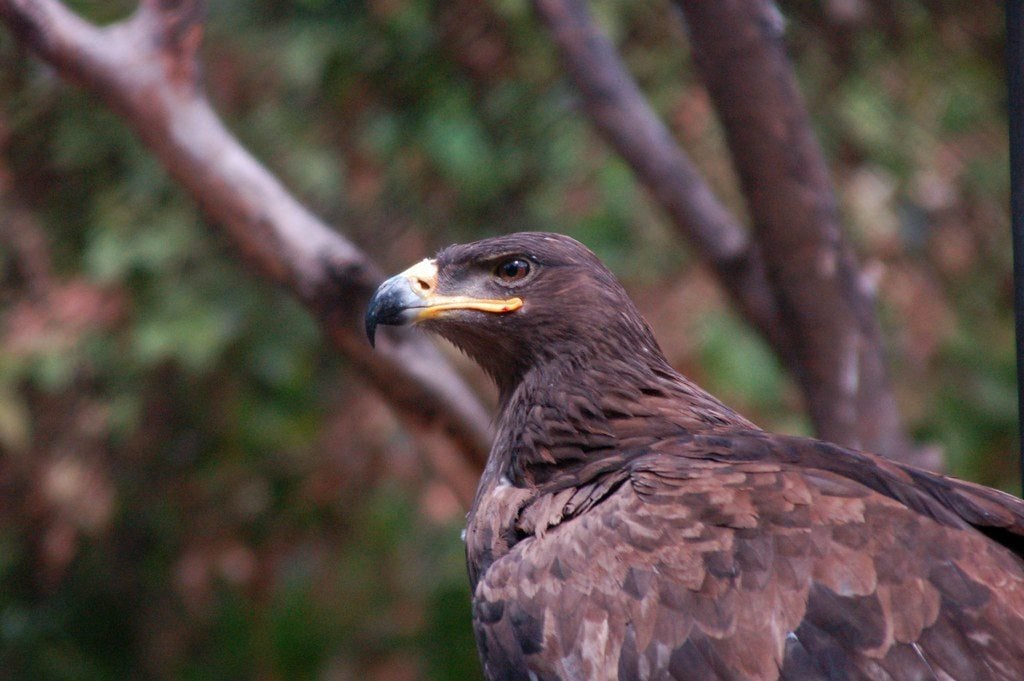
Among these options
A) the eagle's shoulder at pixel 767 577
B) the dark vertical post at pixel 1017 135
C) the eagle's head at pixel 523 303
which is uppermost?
the eagle's head at pixel 523 303

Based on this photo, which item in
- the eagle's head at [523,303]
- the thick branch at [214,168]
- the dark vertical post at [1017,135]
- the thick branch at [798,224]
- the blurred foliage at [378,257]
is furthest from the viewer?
the blurred foliage at [378,257]

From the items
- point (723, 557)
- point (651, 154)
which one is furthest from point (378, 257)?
point (723, 557)

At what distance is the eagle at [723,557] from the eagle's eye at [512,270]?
31 cm

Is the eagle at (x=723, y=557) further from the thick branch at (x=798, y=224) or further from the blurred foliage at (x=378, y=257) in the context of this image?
the blurred foliage at (x=378, y=257)

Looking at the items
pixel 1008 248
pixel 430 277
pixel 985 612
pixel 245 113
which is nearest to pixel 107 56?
pixel 430 277

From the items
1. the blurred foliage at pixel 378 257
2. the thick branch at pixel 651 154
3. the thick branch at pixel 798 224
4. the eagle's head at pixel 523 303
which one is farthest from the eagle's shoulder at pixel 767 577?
the blurred foliage at pixel 378 257

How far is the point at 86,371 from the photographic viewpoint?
5.02 metres

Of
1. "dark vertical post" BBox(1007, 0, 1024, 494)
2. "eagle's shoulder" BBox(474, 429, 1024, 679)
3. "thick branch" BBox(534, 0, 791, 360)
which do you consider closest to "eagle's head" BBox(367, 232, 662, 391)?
"eagle's shoulder" BBox(474, 429, 1024, 679)

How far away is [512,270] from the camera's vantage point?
9.64 ft

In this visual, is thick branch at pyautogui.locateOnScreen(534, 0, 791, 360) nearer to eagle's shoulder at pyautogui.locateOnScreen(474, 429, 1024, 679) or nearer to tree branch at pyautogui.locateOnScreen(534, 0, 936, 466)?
tree branch at pyautogui.locateOnScreen(534, 0, 936, 466)

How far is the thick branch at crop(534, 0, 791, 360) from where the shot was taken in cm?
396

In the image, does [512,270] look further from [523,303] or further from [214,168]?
[214,168]

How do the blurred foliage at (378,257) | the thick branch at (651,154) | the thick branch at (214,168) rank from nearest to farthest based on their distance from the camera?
the thick branch at (214,168) < the thick branch at (651,154) < the blurred foliage at (378,257)

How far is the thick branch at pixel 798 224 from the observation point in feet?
10.3
